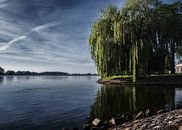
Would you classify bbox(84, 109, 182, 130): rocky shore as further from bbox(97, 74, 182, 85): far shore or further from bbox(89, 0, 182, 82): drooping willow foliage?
bbox(97, 74, 182, 85): far shore

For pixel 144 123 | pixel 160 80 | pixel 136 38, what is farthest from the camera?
pixel 160 80

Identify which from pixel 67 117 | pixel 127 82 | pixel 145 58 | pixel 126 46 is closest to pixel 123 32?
pixel 126 46

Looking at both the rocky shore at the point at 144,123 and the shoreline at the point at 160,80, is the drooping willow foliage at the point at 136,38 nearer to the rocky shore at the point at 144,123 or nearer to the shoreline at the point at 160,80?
the shoreline at the point at 160,80

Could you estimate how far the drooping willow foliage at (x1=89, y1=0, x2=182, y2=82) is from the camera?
159 feet

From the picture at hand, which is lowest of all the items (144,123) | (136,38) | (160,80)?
(144,123)

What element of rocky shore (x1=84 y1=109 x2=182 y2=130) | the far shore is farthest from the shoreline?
rocky shore (x1=84 y1=109 x2=182 y2=130)

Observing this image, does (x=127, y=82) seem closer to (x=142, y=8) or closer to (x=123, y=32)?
(x=123, y=32)

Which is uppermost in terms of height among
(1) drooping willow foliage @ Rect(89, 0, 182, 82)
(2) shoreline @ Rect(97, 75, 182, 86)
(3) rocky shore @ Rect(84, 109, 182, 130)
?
(1) drooping willow foliage @ Rect(89, 0, 182, 82)

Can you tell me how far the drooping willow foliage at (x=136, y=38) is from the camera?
48.4m

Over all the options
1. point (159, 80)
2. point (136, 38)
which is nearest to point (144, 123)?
point (136, 38)

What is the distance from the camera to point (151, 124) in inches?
514

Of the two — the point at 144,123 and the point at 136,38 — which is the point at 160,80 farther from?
the point at 144,123

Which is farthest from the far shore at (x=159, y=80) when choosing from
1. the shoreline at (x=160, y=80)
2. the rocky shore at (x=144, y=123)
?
the rocky shore at (x=144, y=123)

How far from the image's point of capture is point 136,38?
160 feet
